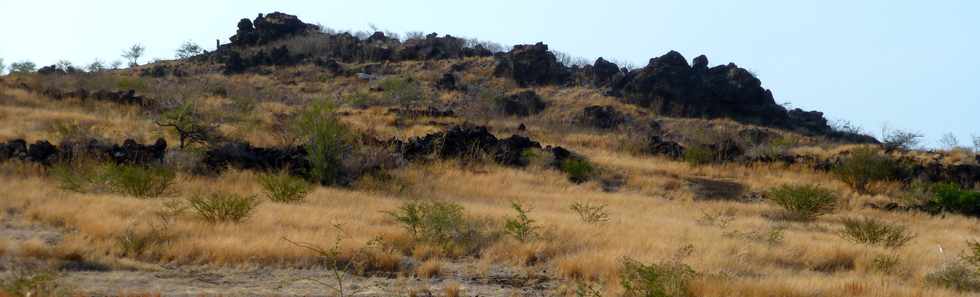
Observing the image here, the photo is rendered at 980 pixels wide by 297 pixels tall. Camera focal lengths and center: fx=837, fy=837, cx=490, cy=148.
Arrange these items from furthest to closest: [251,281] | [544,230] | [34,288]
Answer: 1. [544,230]
2. [251,281]
3. [34,288]

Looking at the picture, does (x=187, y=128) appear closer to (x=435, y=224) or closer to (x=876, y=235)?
(x=435, y=224)

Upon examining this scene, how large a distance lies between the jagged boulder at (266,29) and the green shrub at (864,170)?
163ft

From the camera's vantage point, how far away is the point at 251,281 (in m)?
7.70

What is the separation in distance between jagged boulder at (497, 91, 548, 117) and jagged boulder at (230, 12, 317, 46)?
27.7 meters

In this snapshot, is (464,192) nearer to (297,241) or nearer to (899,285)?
(297,241)

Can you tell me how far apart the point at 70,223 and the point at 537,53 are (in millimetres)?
44477

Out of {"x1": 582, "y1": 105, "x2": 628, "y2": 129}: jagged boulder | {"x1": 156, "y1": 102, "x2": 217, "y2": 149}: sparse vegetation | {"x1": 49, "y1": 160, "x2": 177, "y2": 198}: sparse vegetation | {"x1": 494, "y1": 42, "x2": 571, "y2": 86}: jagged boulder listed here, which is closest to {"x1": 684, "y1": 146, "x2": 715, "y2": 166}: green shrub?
{"x1": 582, "y1": 105, "x2": 628, "y2": 129}: jagged boulder

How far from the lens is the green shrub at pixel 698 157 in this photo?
27.5m

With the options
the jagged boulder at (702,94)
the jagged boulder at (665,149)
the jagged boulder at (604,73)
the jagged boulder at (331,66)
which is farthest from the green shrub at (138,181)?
the jagged boulder at (331,66)

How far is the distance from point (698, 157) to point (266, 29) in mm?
46592

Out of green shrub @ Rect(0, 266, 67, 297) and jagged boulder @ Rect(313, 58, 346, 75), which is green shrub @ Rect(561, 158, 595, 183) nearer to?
green shrub @ Rect(0, 266, 67, 297)

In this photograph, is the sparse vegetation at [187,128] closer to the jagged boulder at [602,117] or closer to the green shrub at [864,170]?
the green shrub at [864,170]

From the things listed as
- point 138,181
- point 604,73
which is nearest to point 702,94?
point 604,73

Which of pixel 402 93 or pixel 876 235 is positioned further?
pixel 402 93
